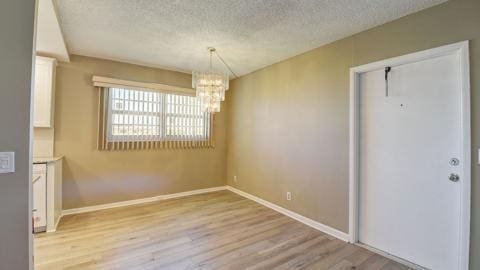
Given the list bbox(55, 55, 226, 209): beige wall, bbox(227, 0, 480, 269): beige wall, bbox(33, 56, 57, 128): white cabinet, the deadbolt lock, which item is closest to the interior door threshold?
bbox(227, 0, 480, 269): beige wall

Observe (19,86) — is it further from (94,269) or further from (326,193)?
(326,193)

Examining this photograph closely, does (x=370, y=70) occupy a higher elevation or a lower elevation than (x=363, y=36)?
lower

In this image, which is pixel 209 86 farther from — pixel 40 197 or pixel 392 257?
pixel 392 257

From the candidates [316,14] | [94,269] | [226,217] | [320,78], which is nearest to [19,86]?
[94,269]

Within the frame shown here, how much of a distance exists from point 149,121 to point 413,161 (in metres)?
3.96

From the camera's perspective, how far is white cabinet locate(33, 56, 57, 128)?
296cm

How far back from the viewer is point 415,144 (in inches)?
87.0

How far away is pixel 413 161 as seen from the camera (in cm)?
223

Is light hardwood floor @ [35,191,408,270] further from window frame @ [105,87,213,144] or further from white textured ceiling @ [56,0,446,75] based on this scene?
white textured ceiling @ [56,0,446,75]

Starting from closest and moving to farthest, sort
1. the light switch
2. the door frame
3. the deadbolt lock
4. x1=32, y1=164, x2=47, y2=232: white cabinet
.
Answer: the light switch → the door frame → the deadbolt lock → x1=32, y1=164, x2=47, y2=232: white cabinet

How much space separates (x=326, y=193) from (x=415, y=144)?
3.93 feet

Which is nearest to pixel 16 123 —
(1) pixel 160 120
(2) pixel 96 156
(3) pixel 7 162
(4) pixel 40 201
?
(3) pixel 7 162

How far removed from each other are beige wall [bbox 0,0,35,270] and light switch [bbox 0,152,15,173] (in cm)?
2

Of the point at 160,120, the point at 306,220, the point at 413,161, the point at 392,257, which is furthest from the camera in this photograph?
the point at 160,120
